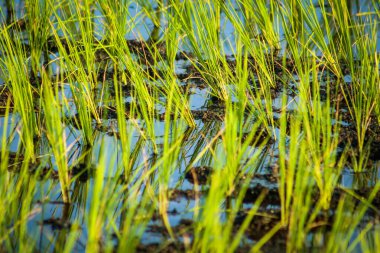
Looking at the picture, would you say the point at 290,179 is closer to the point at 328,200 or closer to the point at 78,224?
the point at 328,200

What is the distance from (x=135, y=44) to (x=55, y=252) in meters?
2.75

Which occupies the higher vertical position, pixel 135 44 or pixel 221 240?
pixel 135 44

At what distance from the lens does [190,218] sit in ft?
9.07

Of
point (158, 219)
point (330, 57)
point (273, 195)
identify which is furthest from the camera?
point (330, 57)

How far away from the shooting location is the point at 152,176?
316 centimetres

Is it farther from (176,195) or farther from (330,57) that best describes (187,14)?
(176,195)

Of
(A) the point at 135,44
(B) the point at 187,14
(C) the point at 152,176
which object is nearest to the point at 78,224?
(C) the point at 152,176

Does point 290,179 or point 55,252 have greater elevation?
point 290,179

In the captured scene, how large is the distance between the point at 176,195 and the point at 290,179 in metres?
0.53

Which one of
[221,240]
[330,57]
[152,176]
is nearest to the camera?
[221,240]

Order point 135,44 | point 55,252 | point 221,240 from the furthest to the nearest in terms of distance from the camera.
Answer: point 135,44 < point 55,252 < point 221,240

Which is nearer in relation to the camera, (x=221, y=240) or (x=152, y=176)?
(x=221, y=240)

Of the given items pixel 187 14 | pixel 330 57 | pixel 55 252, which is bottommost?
pixel 55 252

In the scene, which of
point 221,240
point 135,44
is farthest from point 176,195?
point 135,44
